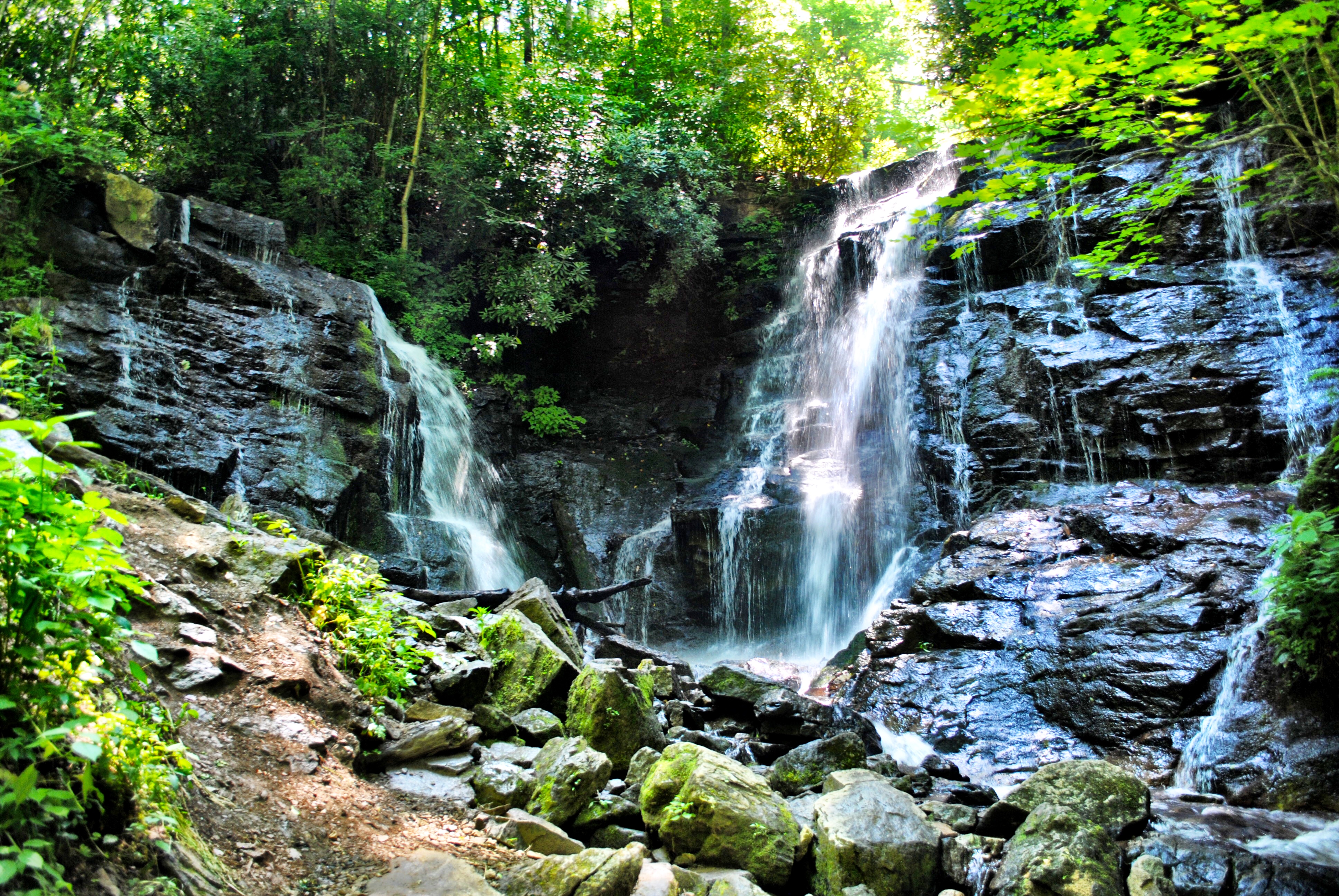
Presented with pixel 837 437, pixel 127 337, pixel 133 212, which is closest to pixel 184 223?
pixel 133 212

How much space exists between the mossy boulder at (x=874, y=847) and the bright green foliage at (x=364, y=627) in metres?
2.48

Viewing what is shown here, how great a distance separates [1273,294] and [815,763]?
945cm

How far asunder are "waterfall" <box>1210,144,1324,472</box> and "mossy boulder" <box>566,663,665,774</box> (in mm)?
8544

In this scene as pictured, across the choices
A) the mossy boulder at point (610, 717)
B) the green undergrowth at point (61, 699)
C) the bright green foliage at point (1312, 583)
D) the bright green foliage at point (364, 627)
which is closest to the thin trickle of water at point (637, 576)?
the mossy boulder at point (610, 717)

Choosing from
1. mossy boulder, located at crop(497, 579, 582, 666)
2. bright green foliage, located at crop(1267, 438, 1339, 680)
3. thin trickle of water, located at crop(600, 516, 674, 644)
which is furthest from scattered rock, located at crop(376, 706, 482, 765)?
thin trickle of water, located at crop(600, 516, 674, 644)

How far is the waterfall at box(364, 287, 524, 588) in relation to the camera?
33.2 ft

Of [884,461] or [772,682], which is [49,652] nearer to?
[772,682]

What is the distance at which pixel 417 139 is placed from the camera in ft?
47.0

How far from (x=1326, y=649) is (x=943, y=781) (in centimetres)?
269

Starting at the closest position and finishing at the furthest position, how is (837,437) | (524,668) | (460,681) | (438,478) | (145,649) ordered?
(145,649)
(460,681)
(524,668)
(438,478)
(837,437)

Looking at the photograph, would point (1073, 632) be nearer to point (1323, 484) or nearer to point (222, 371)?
point (1323, 484)

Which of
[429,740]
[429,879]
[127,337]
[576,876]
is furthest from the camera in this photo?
[127,337]

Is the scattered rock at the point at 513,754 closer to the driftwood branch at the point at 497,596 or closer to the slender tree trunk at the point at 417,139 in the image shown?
the driftwood branch at the point at 497,596

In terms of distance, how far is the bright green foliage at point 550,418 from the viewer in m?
15.3
